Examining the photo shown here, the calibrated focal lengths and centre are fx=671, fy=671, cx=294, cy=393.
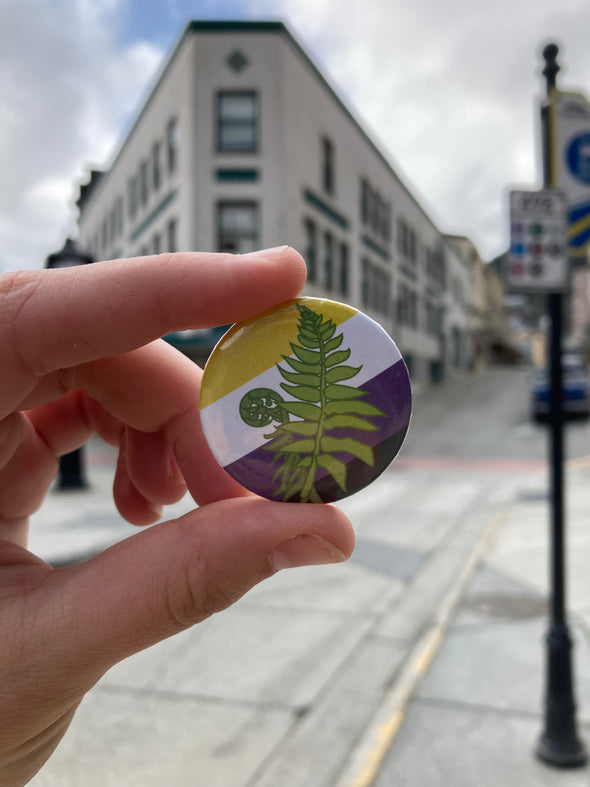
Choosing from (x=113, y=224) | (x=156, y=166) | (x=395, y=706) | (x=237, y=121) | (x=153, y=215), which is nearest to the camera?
(x=395, y=706)

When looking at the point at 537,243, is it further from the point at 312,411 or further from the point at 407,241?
the point at 407,241

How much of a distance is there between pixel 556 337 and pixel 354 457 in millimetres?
3044

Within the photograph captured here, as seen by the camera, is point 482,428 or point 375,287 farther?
point 375,287

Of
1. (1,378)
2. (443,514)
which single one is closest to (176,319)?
(1,378)

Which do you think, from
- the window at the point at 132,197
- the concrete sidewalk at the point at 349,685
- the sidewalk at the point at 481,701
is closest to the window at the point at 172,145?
the window at the point at 132,197

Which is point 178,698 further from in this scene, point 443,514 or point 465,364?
point 465,364

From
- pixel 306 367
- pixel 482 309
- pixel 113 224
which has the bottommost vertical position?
pixel 306 367

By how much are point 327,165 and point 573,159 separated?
68.7 feet

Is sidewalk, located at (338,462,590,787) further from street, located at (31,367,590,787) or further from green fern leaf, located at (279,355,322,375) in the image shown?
green fern leaf, located at (279,355,322,375)

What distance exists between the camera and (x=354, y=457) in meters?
1.20

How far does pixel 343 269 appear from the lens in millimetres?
24984

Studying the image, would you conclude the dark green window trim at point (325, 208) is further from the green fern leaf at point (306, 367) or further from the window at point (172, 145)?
the green fern leaf at point (306, 367)

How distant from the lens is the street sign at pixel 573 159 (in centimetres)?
389

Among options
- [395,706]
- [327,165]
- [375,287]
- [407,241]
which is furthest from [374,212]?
[395,706]
